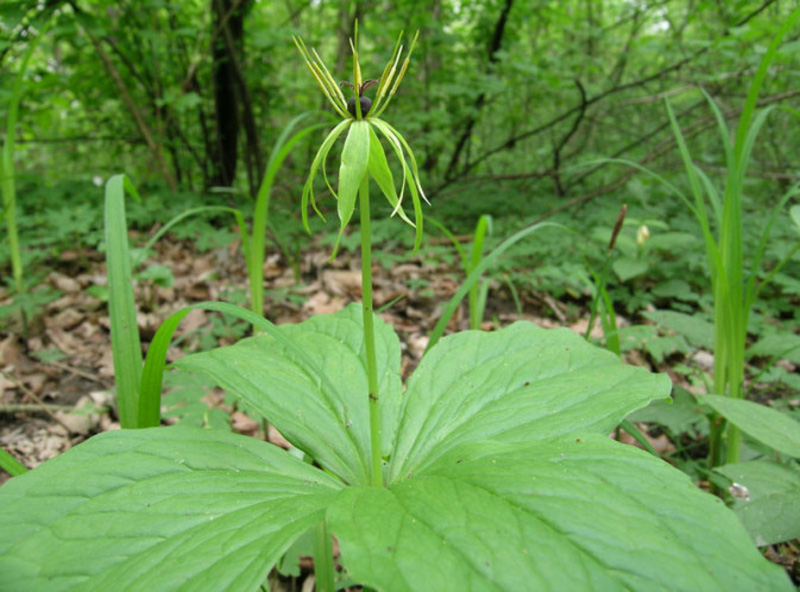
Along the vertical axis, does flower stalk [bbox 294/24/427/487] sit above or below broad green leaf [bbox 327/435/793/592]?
above

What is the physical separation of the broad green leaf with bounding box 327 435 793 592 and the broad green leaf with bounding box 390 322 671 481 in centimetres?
19

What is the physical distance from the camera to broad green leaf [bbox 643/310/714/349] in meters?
1.84

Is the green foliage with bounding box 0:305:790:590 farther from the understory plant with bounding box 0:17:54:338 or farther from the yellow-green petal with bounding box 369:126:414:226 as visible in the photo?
the understory plant with bounding box 0:17:54:338

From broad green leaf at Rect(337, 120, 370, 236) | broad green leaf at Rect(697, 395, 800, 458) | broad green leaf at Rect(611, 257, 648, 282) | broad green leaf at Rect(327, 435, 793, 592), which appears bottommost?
broad green leaf at Rect(697, 395, 800, 458)

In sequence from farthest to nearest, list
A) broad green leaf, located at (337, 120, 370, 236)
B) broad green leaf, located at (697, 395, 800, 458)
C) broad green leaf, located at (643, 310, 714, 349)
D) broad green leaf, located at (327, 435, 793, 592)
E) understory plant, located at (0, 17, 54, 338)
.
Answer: understory plant, located at (0, 17, 54, 338), broad green leaf, located at (643, 310, 714, 349), broad green leaf, located at (697, 395, 800, 458), broad green leaf, located at (337, 120, 370, 236), broad green leaf, located at (327, 435, 793, 592)

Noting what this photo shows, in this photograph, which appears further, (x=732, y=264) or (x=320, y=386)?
(x=732, y=264)

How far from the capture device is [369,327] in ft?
3.06

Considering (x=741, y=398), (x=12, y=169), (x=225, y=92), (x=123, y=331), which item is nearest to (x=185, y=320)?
(x=12, y=169)

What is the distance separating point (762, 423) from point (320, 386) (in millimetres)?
1149

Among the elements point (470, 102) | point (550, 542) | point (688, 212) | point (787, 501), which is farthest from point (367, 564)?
point (470, 102)

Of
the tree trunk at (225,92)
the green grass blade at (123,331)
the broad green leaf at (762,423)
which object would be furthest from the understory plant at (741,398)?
the tree trunk at (225,92)

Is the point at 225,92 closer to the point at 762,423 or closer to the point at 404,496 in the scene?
the point at 404,496

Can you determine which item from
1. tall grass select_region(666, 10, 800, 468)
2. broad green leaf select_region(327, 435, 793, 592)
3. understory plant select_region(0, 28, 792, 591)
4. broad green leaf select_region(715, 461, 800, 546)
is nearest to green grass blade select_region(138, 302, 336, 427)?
understory plant select_region(0, 28, 792, 591)

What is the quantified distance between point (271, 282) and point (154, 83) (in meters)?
2.39
